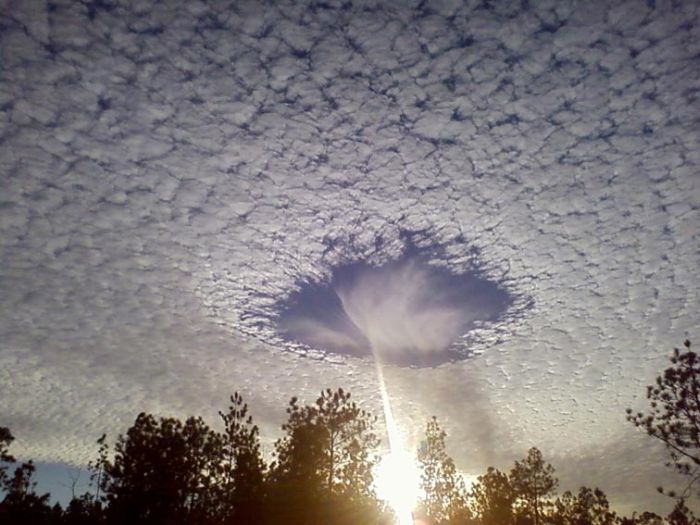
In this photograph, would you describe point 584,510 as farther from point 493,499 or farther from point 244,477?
point 244,477

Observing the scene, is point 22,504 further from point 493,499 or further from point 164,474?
point 493,499

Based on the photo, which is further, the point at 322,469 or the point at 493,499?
the point at 493,499

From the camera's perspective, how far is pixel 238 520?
2594 centimetres

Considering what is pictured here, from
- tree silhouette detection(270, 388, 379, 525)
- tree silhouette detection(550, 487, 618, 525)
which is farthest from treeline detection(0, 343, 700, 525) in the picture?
tree silhouette detection(550, 487, 618, 525)

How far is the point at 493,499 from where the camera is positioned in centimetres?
4034

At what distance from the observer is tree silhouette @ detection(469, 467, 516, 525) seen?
39844 millimetres

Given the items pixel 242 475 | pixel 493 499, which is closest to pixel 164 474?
pixel 242 475

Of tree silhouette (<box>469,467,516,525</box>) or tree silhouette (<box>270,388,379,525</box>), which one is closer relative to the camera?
tree silhouette (<box>270,388,379,525</box>)

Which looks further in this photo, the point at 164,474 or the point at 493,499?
the point at 493,499

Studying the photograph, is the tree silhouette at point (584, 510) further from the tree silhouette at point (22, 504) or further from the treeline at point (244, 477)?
the tree silhouette at point (22, 504)

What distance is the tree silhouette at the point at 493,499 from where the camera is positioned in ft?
131

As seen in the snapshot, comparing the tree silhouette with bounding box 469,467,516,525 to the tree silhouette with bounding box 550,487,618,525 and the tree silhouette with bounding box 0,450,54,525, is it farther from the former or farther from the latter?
the tree silhouette with bounding box 0,450,54,525

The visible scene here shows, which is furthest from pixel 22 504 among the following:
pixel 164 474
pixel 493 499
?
pixel 493 499

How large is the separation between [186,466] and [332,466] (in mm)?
10475
